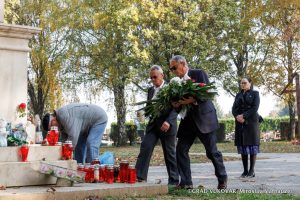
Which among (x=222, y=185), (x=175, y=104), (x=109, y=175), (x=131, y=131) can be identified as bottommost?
(x=222, y=185)

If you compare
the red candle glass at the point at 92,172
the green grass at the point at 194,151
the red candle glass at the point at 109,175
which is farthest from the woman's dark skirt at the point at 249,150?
the green grass at the point at 194,151

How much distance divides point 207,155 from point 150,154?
2.84 feet

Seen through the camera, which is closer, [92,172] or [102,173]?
[92,172]

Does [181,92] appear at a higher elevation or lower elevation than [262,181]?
higher

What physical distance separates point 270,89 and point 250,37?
3.99 meters

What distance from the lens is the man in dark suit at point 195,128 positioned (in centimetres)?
848

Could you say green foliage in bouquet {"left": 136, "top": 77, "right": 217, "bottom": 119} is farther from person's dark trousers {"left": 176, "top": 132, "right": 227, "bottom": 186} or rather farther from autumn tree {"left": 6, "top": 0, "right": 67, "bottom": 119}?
autumn tree {"left": 6, "top": 0, "right": 67, "bottom": 119}

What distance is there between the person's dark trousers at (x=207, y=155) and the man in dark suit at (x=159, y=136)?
1.16 ft

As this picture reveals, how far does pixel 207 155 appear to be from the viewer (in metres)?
8.54

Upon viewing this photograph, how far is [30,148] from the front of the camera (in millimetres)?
7875

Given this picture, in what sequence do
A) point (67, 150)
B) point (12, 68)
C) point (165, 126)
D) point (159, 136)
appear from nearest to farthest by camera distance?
point (67, 150) → point (12, 68) → point (165, 126) → point (159, 136)

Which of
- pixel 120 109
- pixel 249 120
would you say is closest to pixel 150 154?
pixel 249 120

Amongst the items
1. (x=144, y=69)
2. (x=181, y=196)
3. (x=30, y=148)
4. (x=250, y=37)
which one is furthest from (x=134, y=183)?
(x=250, y=37)

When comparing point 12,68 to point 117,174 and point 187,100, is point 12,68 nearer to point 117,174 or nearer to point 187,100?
point 117,174
